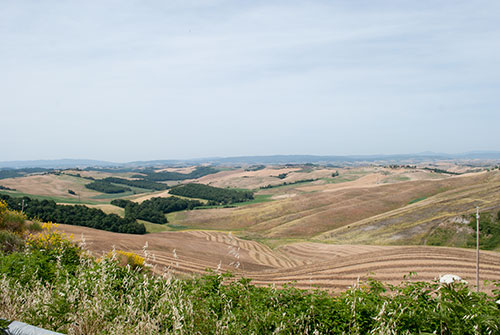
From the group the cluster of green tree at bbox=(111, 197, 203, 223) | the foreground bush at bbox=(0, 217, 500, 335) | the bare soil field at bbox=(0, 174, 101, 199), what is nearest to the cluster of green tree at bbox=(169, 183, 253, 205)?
the cluster of green tree at bbox=(111, 197, 203, 223)

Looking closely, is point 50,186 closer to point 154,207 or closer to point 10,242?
point 154,207

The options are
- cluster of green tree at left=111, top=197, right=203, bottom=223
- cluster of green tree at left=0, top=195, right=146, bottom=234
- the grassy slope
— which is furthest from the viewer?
cluster of green tree at left=111, top=197, right=203, bottom=223

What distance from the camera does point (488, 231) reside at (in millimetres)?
49344

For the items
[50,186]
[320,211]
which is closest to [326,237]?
[320,211]

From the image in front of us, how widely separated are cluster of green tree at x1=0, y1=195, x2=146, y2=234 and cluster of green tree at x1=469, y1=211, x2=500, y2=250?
6196cm

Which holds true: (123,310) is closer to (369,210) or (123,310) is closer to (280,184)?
(369,210)

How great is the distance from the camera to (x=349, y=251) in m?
51.2

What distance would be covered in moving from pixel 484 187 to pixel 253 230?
5310 cm

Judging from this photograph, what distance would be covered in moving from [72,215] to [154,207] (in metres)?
52.9

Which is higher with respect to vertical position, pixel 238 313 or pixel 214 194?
pixel 238 313

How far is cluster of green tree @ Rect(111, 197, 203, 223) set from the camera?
103 meters

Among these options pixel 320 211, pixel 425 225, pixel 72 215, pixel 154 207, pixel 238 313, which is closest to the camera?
pixel 238 313

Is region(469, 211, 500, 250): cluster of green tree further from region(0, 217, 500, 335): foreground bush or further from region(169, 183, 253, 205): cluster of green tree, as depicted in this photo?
region(169, 183, 253, 205): cluster of green tree

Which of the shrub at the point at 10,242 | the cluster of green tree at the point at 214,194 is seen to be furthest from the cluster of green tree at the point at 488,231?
the cluster of green tree at the point at 214,194
